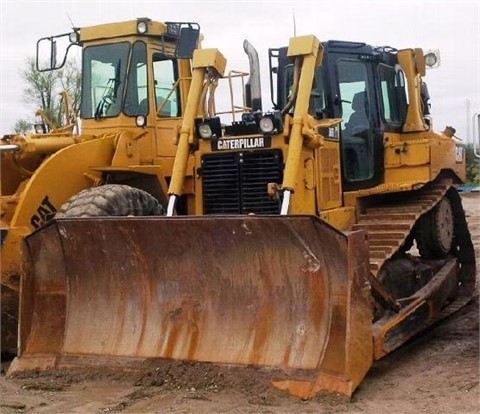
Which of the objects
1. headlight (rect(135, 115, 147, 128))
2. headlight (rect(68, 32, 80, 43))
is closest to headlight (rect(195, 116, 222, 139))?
headlight (rect(135, 115, 147, 128))

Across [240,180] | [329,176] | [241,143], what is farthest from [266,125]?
[329,176]

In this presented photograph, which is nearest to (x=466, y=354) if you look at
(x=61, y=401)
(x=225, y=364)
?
(x=225, y=364)

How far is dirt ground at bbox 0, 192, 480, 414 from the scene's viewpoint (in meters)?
5.12

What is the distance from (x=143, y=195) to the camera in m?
7.55

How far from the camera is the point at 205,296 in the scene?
599 centimetres

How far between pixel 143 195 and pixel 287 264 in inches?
88.6

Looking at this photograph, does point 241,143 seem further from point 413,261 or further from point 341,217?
point 413,261

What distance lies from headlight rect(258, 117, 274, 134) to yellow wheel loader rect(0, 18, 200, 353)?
165 centimetres

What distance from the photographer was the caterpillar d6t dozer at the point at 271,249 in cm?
554

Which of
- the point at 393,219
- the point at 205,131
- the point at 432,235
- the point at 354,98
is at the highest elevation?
the point at 354,98

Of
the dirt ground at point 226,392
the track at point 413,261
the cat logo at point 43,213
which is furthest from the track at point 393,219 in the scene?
the cat logo at point 43,213

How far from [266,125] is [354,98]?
1.53 meters

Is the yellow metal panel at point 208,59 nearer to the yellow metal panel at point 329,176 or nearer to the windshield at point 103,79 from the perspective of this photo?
the yellow metal panel at point 329,176

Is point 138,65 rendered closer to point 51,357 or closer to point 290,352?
point 51,357
